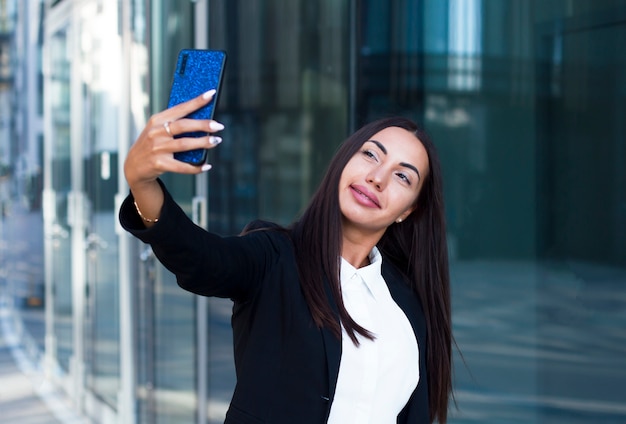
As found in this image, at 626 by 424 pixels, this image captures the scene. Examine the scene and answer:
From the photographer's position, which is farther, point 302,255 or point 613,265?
point 613,265

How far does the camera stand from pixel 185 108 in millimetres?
1090

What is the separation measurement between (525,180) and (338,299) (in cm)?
116

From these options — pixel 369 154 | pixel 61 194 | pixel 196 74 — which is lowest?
pixel 61 194

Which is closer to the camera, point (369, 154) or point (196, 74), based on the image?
point (196, 74)

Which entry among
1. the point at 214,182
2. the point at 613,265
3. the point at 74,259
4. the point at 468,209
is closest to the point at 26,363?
the point at 74,259

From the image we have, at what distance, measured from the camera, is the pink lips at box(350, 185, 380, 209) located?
148cm

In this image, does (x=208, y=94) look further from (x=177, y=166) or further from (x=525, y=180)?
(x=525, y=180)

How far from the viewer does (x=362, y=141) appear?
155cm

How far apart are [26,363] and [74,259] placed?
1.34 meters

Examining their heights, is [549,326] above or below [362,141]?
below

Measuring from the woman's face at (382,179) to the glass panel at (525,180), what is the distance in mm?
844

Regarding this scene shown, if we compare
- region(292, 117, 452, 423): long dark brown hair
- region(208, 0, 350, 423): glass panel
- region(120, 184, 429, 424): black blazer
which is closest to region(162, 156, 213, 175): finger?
region(120, 184, 429, 424): black blazer

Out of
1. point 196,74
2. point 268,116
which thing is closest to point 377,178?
point 196,74

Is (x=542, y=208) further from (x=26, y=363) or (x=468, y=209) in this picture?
(x=26, y=363)
